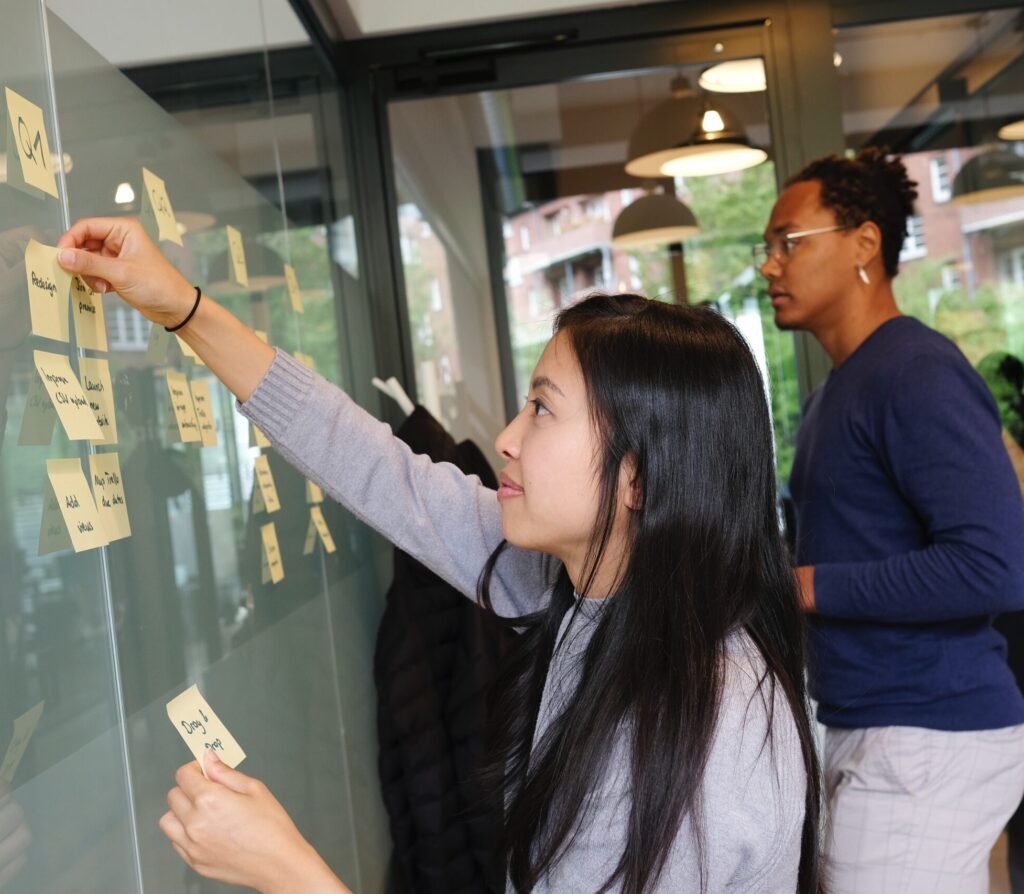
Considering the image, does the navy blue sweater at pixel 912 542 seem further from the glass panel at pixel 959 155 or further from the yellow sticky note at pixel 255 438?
the glass panel at pixel 959 155

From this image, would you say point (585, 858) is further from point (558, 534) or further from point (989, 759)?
point (989, 759)

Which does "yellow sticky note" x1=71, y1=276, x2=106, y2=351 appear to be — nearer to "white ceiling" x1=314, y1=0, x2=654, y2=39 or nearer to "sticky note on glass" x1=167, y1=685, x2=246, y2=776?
"sticky note on glass" x1=167, y1=685, x2=246, y2=776

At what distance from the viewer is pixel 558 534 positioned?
4.19 feet

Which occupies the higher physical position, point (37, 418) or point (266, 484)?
point (37, 418)

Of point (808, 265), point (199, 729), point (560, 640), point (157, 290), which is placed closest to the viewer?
point (199, 729)

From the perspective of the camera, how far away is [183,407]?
51.1 inches

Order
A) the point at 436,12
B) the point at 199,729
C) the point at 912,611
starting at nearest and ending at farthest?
the point at 199,729 → the point at 912,611 → the point at 436,12

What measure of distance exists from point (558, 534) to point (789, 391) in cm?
170

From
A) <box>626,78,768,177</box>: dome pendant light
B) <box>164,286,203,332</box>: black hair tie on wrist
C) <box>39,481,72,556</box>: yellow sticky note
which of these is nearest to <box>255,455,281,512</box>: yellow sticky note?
<box>164,286,203,332</box>: black hair tie on wrist

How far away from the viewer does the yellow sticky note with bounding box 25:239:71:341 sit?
916 millimetres

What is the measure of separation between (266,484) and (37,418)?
740 mm

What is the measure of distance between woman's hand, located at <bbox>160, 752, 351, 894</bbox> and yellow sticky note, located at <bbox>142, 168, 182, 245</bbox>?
24.6 inches

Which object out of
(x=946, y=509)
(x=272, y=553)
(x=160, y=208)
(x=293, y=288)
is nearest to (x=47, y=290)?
(x=160, y=208)

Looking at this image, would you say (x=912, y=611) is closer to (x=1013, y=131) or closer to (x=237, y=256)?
(x=237, y=256)
